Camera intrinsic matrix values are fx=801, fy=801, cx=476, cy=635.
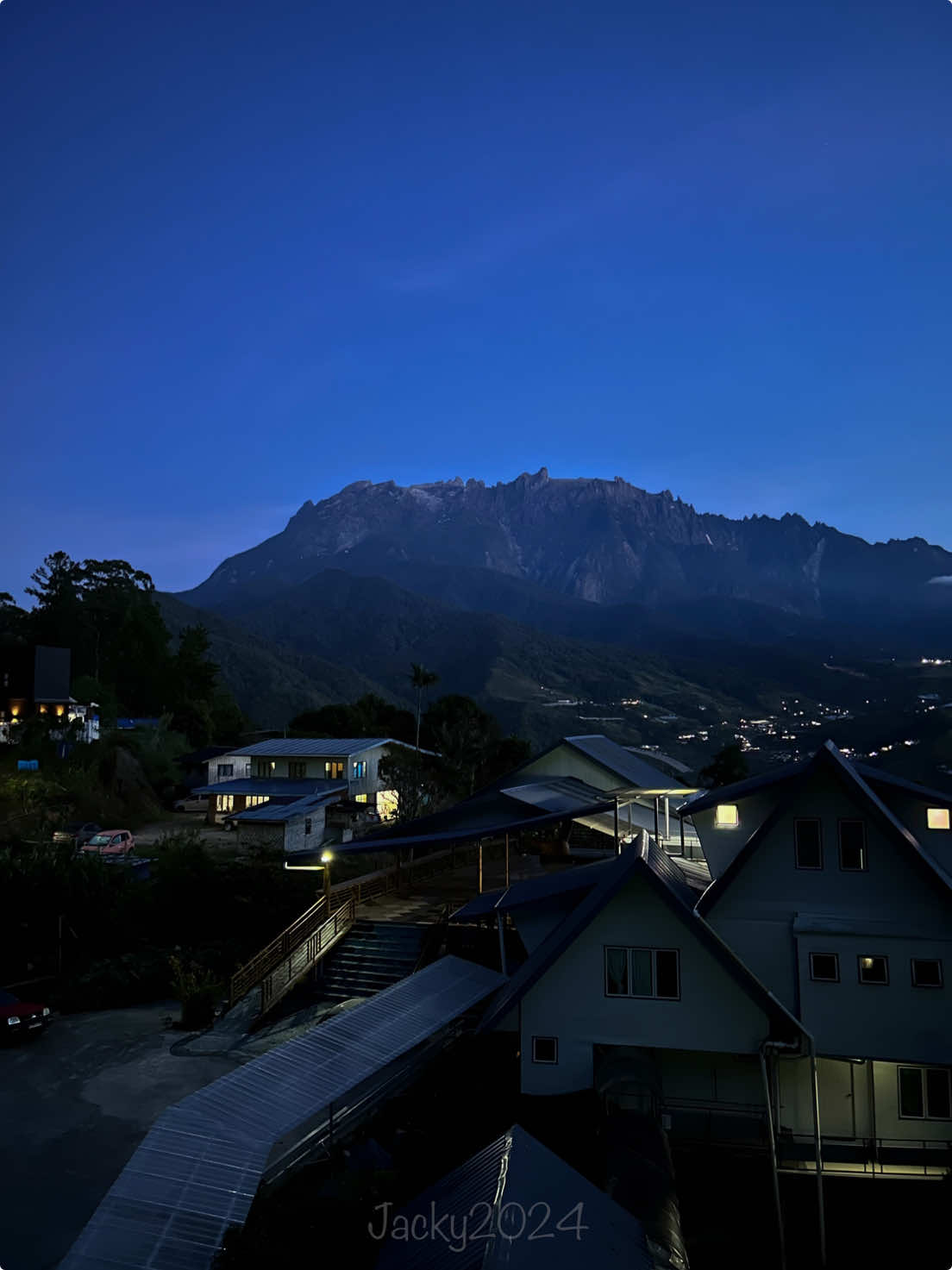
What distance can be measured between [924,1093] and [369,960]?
541 inches

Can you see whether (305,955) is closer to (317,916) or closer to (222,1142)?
(317,916)

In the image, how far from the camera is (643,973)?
626 inches

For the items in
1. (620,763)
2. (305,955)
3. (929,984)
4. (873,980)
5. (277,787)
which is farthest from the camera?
(277,787)

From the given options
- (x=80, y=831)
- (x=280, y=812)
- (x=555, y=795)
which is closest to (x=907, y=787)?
(x=555, y=795)

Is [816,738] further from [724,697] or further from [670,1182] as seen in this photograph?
[670,1182]

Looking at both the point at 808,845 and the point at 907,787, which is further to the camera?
the point at 907,787

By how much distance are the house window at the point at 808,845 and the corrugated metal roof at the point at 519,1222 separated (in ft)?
28.9

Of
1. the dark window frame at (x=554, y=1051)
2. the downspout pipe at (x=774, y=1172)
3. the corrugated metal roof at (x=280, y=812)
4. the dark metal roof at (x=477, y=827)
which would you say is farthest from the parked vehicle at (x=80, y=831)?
the downspout pipe at (x=774, y=1172)

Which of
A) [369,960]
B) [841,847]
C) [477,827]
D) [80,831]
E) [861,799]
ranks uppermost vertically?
[861,799]

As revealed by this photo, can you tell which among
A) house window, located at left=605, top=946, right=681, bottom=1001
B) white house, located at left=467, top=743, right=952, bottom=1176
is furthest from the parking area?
house window, located at left=605, top=946, right=681, bottom=1001

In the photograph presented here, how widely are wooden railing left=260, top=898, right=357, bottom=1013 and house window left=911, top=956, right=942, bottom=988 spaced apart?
49.4 feet

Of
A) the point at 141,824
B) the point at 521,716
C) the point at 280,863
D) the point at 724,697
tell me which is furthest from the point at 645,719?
the point at 280,863

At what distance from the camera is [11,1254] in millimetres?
11852

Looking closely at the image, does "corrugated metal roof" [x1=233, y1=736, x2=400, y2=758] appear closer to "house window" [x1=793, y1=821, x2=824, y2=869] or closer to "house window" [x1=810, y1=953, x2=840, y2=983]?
"house window" [x1=793, y1=821, x2=824, y2=869]
